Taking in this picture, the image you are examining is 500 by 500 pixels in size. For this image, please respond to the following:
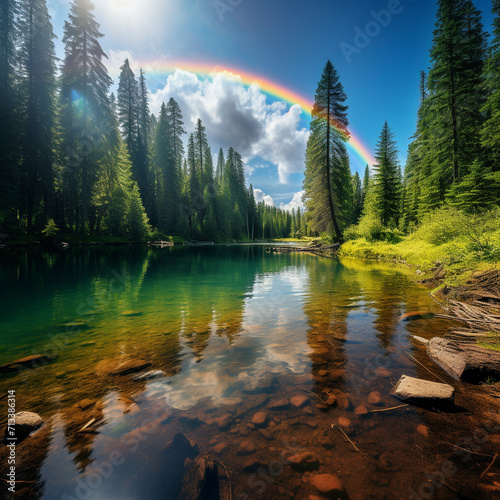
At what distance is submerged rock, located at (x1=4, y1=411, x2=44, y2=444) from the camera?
8.27 feet

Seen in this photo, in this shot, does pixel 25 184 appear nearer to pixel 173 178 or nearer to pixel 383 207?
pixel 173 178

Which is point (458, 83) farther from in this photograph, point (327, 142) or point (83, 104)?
point (83, 104)

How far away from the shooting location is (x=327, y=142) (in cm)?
2505

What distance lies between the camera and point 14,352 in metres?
4.57

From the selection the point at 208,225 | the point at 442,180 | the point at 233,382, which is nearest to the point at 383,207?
the point at 442,180

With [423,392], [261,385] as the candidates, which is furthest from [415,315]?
[261,385]

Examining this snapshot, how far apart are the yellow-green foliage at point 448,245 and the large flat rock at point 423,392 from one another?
690 cm

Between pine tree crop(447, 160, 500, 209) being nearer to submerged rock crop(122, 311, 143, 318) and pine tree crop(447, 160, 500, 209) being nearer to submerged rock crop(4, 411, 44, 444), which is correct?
submerged rock crop(122, 311, 143, 318)

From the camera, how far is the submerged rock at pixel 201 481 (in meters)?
1.86

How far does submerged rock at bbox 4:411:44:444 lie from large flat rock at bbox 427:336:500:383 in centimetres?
577

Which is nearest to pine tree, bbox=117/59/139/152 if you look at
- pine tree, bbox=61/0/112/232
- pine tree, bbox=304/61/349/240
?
pine tree, bbox=61/0/112/232

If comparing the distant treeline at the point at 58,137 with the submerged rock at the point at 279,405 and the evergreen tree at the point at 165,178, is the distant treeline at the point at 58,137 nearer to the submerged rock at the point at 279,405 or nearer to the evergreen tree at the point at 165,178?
the evergreen tree at the point at 165,178

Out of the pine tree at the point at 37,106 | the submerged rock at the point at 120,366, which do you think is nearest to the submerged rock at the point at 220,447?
the submerged rock at the point at 120,366

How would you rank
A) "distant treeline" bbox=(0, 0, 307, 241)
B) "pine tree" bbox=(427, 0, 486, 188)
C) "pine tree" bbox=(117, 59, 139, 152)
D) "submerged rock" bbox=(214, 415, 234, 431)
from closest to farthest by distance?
"submerged rock" bbox=(214, 415, 234, 431) → "pine tree" bbox=(427, 0, 486, 188) → "distant treeline" bbox=(0, 0, 307, 241) → "pine tree" bbox=(117, 59, 139, 152)
